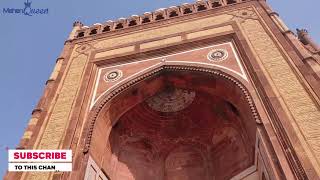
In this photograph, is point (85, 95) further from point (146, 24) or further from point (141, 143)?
point (146, 24)

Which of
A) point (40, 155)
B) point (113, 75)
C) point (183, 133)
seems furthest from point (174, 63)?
point (40, 155)

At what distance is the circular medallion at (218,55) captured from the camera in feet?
25.1

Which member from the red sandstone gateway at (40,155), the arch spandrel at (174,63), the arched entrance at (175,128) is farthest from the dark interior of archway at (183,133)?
the red sandstone gateway at (40,155)

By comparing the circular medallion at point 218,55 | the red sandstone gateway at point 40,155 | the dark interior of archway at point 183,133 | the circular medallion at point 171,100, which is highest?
the circular medallion at point 218,55

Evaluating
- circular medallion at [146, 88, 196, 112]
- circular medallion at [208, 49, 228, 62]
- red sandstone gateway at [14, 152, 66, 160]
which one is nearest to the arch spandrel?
circular medallion at [208, 49, 228, 62]

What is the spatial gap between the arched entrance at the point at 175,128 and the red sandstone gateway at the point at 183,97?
0.9 inches

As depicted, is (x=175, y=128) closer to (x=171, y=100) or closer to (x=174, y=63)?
(x=171, y=100)

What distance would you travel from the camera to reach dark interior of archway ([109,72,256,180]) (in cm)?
753

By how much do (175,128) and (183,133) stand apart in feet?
0.72

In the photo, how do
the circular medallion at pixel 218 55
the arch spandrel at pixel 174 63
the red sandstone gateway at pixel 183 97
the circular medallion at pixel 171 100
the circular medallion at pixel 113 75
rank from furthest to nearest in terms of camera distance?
1. the circular medallion at pixel 171 100
2. the circular medallion at pixel 113 75
3. the circular medallion at pixel 218 55
4. the arch spandrel at pixel 174 63
5. the red sandstone gateway at pixel 183 97

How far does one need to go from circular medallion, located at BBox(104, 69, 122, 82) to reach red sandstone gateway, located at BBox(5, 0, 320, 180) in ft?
0.09

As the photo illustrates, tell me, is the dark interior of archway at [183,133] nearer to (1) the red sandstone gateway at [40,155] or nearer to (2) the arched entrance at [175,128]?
(2) the arched entrance at [175,128]

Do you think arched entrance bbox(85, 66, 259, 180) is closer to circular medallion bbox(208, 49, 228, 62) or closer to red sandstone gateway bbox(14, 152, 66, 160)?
circular medallion bbox(208, 49, 228, 62)

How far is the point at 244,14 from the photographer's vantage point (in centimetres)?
888
